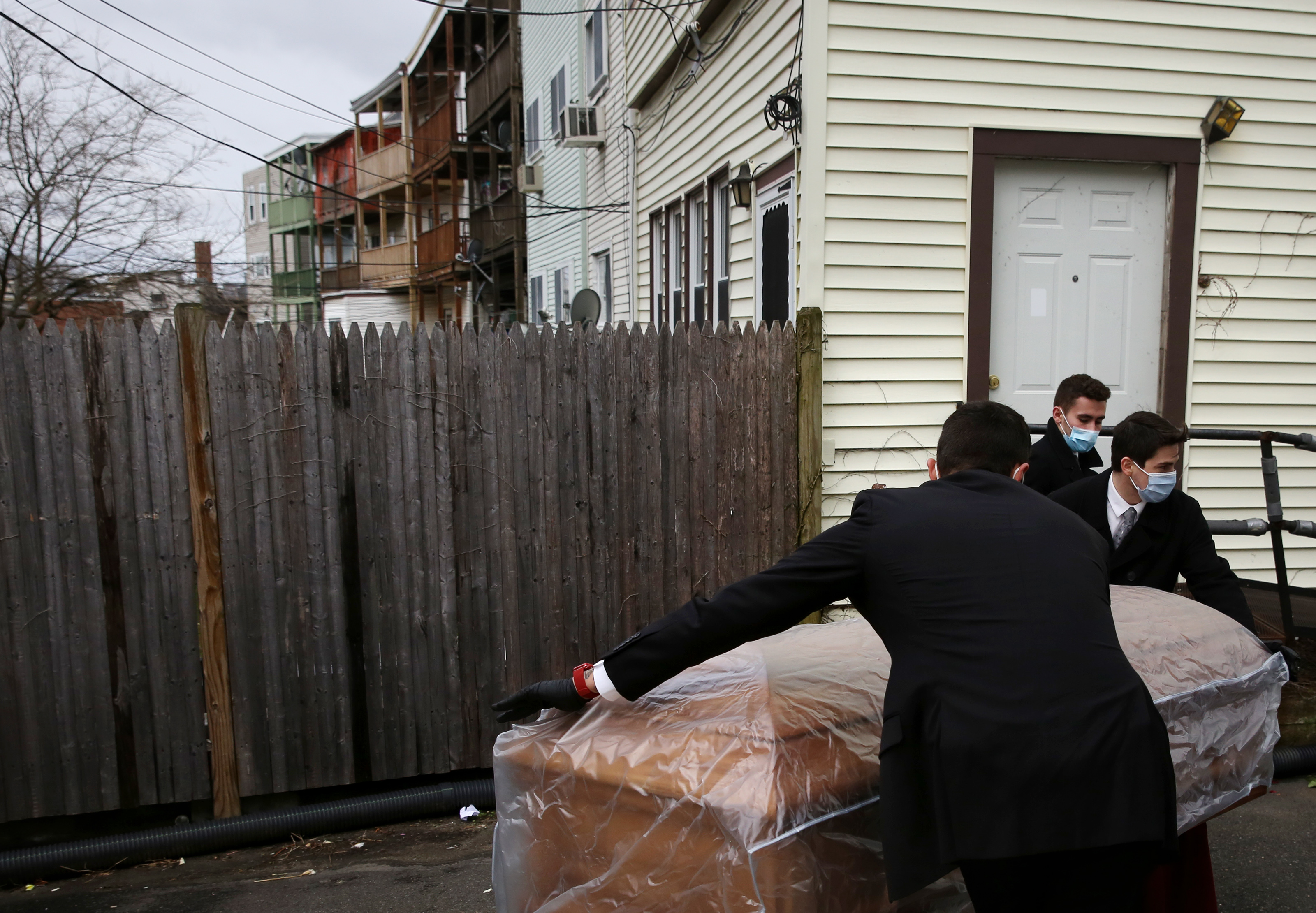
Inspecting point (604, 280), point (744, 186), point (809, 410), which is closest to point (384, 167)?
point (604, 280)

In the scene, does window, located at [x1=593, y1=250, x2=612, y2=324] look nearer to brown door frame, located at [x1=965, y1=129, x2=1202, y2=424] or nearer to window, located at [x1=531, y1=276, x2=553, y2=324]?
window, located at [x1=531, y1=276, x2=553, y2=324]

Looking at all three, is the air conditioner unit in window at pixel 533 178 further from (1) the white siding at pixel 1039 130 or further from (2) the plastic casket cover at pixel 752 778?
(2) the plastic casket cover at pixel 752 778

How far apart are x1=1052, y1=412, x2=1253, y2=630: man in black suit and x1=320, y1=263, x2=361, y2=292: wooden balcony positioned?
135 ft

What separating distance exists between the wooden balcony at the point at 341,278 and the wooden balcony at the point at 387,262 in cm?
80

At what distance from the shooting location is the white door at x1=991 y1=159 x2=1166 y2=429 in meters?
6.36

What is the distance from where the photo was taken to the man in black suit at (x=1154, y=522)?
141 inches

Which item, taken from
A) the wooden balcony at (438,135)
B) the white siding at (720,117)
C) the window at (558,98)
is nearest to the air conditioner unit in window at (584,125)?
the white siding at (720,117)

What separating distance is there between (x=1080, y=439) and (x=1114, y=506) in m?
0.83

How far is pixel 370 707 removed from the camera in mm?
4543

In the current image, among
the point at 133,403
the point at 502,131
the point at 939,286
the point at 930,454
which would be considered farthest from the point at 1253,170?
the point at 502,131

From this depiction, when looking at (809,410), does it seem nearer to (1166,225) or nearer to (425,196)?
(1166,225)

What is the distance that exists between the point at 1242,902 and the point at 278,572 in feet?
14.0

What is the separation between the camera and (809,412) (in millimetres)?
5395

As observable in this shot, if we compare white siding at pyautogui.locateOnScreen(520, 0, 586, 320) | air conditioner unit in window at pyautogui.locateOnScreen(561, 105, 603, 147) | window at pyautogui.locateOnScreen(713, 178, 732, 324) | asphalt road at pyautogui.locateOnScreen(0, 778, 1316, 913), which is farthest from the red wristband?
white siding at pyautogui.locateOnScreen(520, 0, 586, 320)
